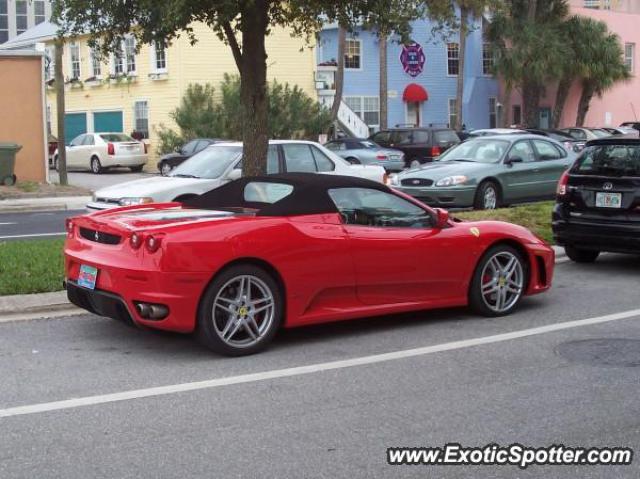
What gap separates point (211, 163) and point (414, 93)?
31.1 metres

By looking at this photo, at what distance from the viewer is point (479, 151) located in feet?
56.2

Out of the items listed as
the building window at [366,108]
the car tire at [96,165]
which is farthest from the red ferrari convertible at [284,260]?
the building window at [366,108]

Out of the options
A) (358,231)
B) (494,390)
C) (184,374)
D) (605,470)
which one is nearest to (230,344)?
(184,374)

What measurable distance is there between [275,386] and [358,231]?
1.81 meters

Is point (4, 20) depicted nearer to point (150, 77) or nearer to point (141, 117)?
point (141, 117)

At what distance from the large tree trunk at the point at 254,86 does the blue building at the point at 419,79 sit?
2983 centimetres

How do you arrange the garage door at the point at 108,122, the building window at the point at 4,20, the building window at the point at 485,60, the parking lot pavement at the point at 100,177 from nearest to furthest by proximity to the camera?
the parking lot pavement at the point at 100,177
the garage door at the point at 108,122
the building window at the point at 485,60
the building window at the point at 4,20

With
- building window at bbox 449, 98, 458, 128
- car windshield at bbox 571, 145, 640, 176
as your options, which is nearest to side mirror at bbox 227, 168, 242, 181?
car windshield at bbox 571, 145, 640, 176

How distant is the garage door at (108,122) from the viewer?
38.7 metres

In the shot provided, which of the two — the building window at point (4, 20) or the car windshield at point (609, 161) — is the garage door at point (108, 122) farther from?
the building window at point (4, 20)

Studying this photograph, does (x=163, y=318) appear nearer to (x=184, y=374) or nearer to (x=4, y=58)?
(x=184, y=374)

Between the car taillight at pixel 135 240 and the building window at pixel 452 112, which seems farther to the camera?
the building window at pixel 452 112

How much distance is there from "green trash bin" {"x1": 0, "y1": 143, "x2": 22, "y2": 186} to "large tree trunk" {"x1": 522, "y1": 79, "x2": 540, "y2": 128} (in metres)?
26.6

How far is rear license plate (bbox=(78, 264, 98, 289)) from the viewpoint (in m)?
7.00
